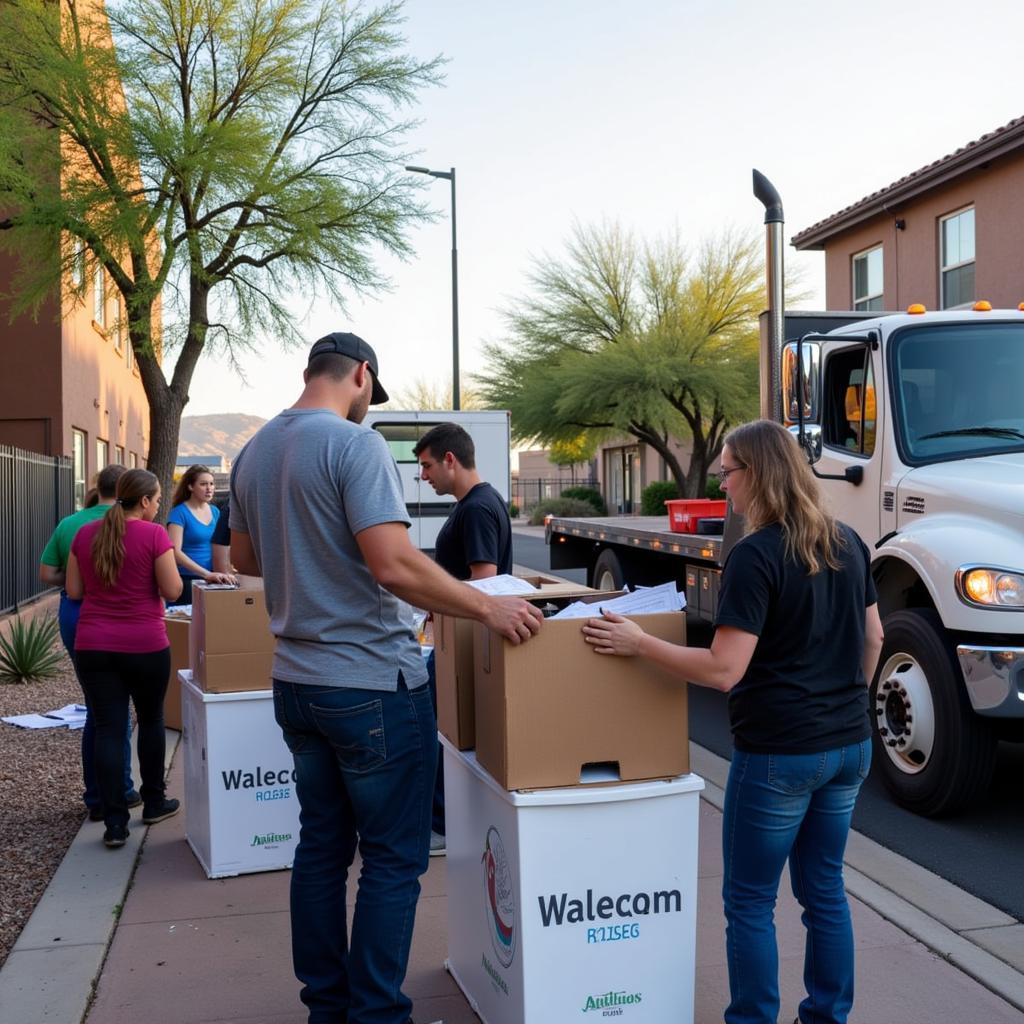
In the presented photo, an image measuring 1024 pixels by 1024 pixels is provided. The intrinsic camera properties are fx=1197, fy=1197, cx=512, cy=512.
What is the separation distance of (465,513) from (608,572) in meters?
6.68

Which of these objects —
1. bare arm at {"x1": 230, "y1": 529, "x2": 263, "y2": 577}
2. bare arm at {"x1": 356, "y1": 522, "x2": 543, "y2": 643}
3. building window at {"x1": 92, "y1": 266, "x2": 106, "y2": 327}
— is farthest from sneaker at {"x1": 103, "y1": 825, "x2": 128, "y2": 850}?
building window at {"x1": 92, "y1": 266, "x2": 106, "y2": 327}

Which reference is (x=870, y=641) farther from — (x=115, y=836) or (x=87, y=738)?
(x=87, y=738)

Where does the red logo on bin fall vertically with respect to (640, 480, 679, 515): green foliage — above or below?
below

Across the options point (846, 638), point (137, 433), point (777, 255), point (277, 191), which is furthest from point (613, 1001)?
point (137, 433)

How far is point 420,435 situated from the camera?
2083 cm

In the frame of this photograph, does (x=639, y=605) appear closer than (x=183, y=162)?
Yes

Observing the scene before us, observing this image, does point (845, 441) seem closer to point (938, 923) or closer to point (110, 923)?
point (938, 923)

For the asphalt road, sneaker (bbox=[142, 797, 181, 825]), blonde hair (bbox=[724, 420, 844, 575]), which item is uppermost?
blonde hair (bbox=[724, 420, 844, 575])

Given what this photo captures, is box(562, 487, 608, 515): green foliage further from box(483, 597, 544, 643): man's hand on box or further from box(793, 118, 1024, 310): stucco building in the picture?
box(483, 597, 544, 643): man's hand on box

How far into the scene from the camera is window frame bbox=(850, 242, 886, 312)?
21.7 m

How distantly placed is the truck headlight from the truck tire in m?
0.32

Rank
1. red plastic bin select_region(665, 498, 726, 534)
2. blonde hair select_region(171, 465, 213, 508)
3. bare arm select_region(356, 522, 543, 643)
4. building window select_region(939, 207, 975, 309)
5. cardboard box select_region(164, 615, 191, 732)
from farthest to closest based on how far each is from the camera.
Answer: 1. building window select_region(939, 207, 975, 309)
2. red plastic bin select_region(665, 498, 726, 534)
3. cardboard box select_region(164, 615, 191, 732)
4. blonde hair select_region(171, 465, 213, 508)
5. bare arm select_region(356, 522, 543, 643)

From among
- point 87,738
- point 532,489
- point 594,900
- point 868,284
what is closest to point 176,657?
point 87,738

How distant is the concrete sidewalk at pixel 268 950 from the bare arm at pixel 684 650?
4.16 ft
